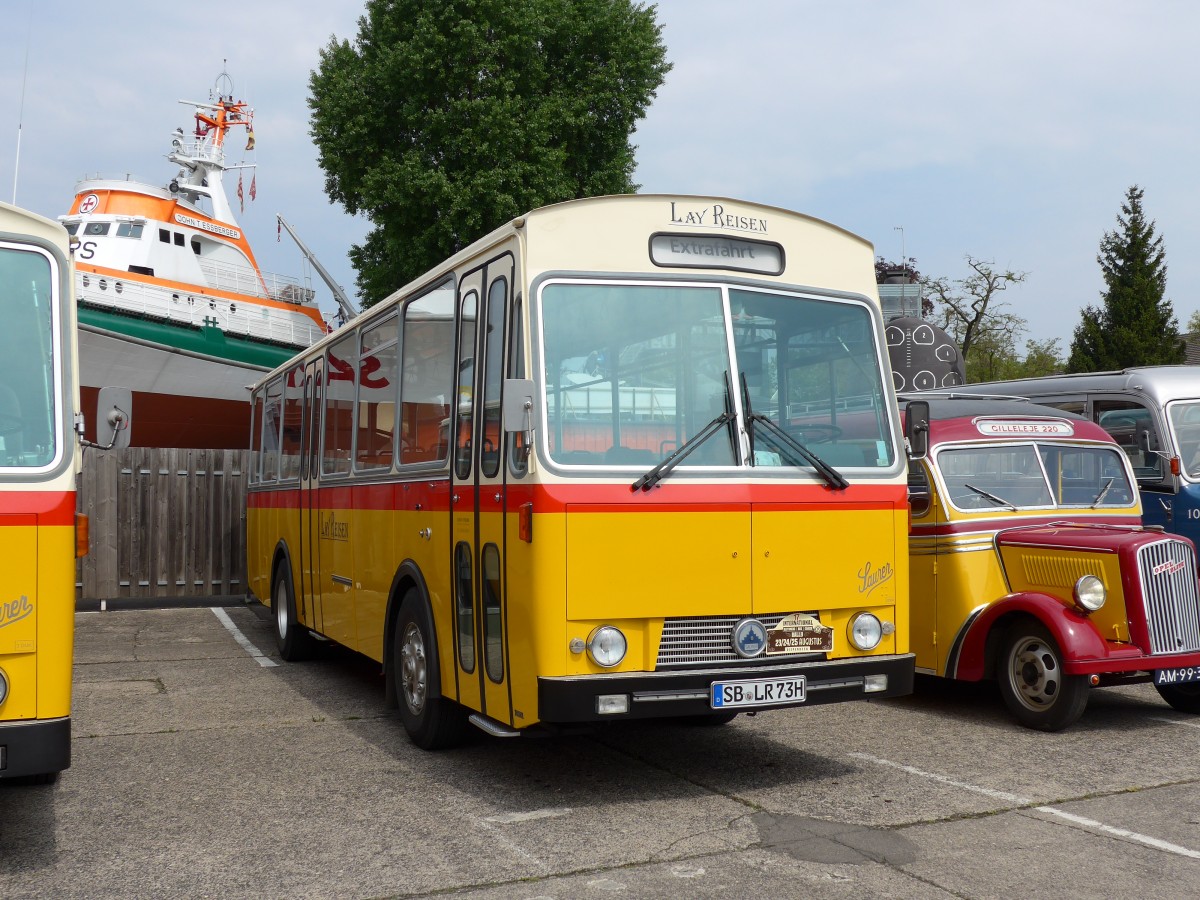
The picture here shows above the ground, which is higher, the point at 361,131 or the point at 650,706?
the point at 361,131

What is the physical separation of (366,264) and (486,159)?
5609mm

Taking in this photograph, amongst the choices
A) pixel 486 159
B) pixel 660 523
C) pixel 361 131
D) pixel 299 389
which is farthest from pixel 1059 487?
pixel 361 131

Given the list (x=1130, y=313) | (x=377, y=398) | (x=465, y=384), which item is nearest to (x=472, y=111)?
(x=377, y=398)

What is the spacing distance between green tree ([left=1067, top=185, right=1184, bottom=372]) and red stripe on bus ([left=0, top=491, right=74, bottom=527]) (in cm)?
5000

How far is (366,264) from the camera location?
30828 millimetres

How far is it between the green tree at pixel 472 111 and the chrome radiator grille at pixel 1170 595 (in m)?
20.3

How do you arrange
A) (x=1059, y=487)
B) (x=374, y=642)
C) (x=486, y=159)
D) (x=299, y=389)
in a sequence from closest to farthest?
(x=374, y=642) < (x=1059, y=487) < (x=299, y=389) < (x=486, y=159)

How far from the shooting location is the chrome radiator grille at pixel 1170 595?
762cm

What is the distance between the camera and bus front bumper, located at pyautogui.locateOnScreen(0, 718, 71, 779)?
476cm

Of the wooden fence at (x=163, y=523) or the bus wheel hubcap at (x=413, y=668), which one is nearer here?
the bus wheel hubcap at (x=413, y=668)

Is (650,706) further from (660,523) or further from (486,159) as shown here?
(486,159)

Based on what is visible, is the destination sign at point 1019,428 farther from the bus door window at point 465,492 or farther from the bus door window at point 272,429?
the bus door window at point 272,429

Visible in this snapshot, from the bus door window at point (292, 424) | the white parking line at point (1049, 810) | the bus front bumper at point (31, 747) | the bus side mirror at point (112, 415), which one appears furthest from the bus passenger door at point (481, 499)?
the bus door window at point (292, 424)

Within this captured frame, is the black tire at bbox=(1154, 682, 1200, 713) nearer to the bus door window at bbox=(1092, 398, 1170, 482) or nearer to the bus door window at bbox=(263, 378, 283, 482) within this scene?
the bus door window at bbox=(1092, 398, 1170, 482)
